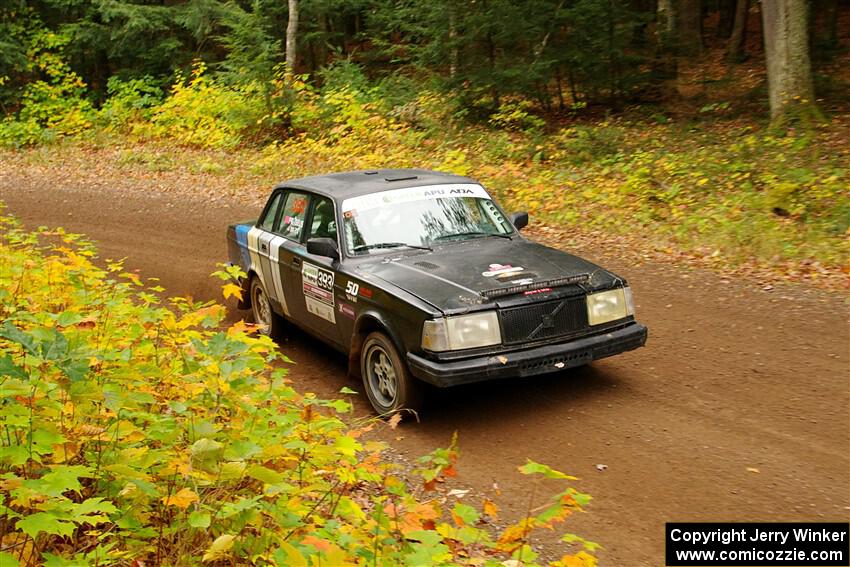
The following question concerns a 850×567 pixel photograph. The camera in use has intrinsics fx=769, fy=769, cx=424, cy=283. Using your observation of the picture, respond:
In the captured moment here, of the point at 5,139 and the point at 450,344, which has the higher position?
the point at 5,139

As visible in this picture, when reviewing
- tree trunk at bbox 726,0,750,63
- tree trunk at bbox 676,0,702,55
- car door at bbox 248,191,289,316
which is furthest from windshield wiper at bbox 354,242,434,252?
tree trunk at bbox 726,0,750,63

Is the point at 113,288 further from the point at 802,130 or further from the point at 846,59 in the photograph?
the point at 846,59

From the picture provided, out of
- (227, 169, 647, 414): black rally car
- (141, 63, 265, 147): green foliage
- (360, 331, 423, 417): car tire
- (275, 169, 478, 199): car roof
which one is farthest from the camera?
(141, 63, 265, 147): green foliage

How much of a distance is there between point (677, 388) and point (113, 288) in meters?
4.85

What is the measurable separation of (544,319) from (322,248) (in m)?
2.04

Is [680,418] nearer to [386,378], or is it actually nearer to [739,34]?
[386,378]

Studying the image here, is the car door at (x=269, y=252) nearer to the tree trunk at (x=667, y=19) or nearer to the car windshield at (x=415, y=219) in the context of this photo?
the car windshield at (x=415, y=219)

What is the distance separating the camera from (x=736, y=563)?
3980mm

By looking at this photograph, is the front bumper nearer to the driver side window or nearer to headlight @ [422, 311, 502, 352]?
headlight @ [422, 311, 502, 352]

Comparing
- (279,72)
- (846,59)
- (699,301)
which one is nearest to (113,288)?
(699,301)

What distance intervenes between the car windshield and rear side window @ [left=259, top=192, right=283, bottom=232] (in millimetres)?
1386

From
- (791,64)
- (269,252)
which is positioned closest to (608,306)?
(269,252)

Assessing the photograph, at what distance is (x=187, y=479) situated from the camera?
11.0 feet

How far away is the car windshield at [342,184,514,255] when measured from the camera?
6.80m
